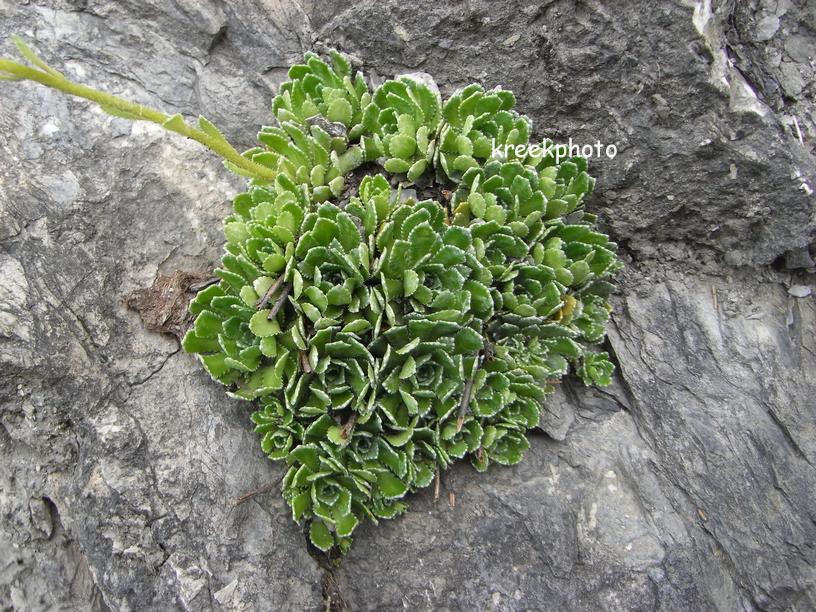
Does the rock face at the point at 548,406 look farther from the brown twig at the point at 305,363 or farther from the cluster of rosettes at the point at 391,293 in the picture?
the brown twig at the point at 305,363

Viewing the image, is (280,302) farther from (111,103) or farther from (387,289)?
(111,103)

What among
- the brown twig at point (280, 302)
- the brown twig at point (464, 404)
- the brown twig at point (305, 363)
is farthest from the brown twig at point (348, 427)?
the brown twig at point (280, 302)

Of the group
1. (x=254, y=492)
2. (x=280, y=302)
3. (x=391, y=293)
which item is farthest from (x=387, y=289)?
(x=254, y=492)

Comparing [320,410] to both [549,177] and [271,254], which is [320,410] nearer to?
[271,254]

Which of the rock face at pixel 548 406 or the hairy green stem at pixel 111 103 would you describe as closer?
the hairy green stem at pixel 111 103

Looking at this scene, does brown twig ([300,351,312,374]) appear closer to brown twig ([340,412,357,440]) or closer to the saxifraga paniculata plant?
the saxifraga paniculata plant

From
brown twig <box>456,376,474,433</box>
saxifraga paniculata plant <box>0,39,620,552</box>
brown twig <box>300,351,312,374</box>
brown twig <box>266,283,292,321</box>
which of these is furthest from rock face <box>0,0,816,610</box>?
brown twig <box>266,283,292,321</box>

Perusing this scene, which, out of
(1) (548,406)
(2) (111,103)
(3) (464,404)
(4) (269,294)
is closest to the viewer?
(2) (111,103)

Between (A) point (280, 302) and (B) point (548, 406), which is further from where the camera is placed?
(B) point (548, 406)
